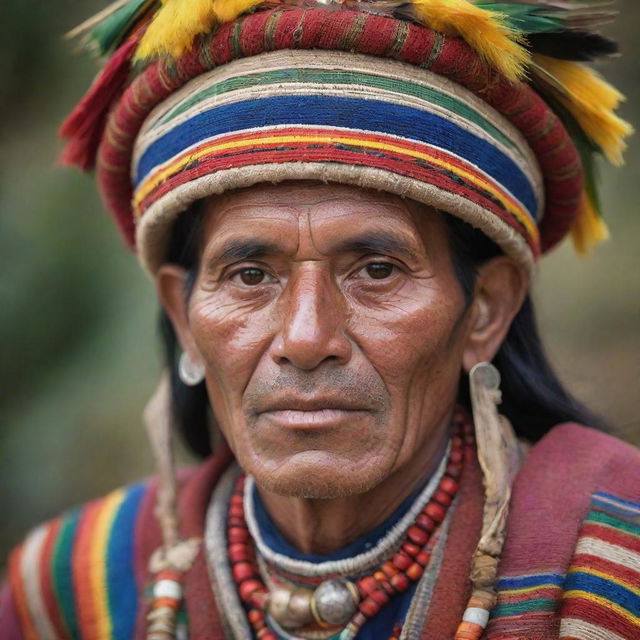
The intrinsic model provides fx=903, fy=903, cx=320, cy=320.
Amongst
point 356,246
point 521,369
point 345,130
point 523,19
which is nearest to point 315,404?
point 356,246

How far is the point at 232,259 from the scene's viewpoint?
244 centimetres

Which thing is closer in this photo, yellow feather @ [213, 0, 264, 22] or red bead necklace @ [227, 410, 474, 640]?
yellow feather @ [213, 0, 264, 22]

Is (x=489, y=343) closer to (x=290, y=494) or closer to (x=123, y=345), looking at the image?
(x=290, y=494)

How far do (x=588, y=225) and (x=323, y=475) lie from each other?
50.5 inches

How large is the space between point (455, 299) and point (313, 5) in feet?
2.82

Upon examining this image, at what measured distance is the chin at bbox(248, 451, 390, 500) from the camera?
227 cm

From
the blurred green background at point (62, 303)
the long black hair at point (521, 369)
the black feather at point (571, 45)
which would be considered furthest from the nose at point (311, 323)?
the blurred green background at point (62, 303)

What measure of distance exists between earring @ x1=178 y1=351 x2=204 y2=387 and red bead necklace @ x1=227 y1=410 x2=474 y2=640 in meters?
0.47

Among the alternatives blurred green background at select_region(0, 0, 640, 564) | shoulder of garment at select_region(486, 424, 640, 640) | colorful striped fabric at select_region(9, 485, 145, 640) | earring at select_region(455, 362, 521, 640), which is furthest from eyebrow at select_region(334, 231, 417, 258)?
blurred green background at select_region(0, 0, 640, 564)

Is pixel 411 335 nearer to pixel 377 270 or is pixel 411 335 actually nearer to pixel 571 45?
pixel 377 270

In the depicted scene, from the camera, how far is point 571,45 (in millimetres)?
2490

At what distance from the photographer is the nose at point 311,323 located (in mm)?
2211

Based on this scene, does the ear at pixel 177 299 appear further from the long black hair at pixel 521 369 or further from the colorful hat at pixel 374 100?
the colorful hat at pixel 374 100

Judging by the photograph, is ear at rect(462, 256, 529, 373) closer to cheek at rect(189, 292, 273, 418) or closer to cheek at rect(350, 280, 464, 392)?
cheek at rect(350, 280, 464, 392)
